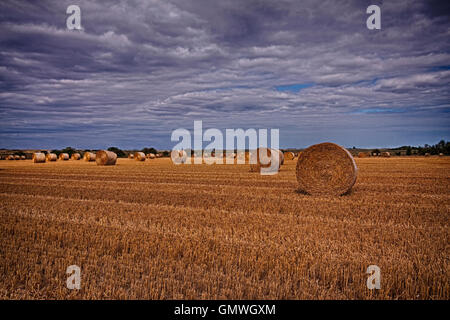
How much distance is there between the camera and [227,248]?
17.4 ft

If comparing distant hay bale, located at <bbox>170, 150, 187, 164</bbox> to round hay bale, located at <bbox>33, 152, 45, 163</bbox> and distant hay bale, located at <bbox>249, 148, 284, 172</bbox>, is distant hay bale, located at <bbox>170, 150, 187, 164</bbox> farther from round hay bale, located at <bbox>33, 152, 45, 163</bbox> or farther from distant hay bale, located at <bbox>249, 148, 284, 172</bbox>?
distant hay bale, located at <bbox>249, 148, 284, 172</bbox>

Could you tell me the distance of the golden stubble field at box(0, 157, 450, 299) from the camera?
3926 millimetres

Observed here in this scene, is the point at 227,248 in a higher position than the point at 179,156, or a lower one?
lower

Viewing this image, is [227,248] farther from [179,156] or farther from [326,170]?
[179,156]

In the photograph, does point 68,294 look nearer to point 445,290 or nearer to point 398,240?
point 445,290

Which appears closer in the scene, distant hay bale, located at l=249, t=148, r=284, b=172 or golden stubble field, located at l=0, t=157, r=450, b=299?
golden stubble field, located at l=0, t=157, r=450, b=299

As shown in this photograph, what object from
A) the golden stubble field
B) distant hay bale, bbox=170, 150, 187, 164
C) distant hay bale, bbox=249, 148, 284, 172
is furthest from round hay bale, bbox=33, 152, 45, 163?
the golden stubble field

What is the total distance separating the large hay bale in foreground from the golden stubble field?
1.70 metres

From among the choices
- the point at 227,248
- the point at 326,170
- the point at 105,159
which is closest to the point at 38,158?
the point at 105,159

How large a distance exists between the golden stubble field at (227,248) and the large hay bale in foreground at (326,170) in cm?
170

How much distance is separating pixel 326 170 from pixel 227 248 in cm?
766

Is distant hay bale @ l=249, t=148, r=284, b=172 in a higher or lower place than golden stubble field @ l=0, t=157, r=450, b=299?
Result: higher

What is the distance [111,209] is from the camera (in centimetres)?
882
